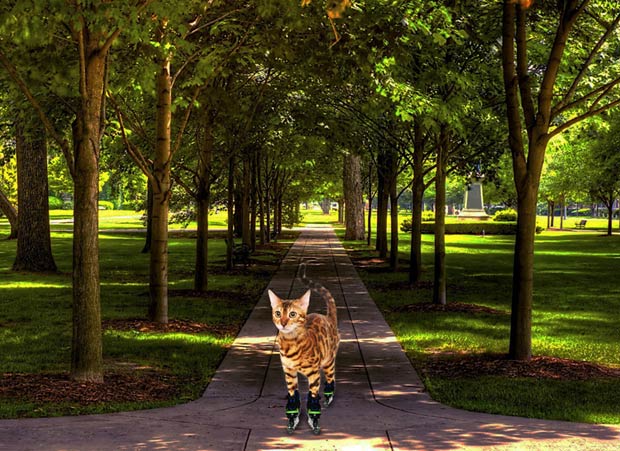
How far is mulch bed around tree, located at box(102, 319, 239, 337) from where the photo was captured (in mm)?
13367

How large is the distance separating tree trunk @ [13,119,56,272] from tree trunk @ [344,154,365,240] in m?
22.2

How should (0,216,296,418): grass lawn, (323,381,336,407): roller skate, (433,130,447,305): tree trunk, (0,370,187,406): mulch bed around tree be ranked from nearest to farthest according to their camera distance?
(323,381,336,407): roller skate
(0,370,187,406): mulch bed around tree
(0,216,296,418): grass lawn
(433,130,447,305): tree trunk

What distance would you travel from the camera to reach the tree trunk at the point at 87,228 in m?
8.90

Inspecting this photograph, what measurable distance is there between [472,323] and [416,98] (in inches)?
168

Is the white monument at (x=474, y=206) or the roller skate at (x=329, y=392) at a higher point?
the white monument at (x=474, y=206)

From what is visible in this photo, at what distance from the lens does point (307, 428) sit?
6.93m

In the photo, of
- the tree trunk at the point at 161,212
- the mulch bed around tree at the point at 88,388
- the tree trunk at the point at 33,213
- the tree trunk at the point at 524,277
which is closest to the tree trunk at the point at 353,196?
the tree trunk at the point at 33,213

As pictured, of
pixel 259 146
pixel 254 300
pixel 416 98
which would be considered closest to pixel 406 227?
pixel 259 146

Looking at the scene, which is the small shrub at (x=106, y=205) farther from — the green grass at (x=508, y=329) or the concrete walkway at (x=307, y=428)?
the concrete walkway at (x=307, y=428)

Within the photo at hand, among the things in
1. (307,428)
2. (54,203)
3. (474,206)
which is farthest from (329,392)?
(54,203)

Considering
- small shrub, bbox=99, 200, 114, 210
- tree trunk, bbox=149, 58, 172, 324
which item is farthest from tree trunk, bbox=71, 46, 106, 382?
small shrub, bbox=99, 200, 114, 210

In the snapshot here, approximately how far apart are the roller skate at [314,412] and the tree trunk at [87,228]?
134 inches

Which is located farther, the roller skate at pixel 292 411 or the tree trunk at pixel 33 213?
the tree trunk at pixel 33 213

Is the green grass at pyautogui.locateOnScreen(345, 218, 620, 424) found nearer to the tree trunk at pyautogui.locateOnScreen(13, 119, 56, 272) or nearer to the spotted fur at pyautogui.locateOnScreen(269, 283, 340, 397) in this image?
the spotted fur at pyautogui.locateOnScreen(269, 283, 340, 397)
